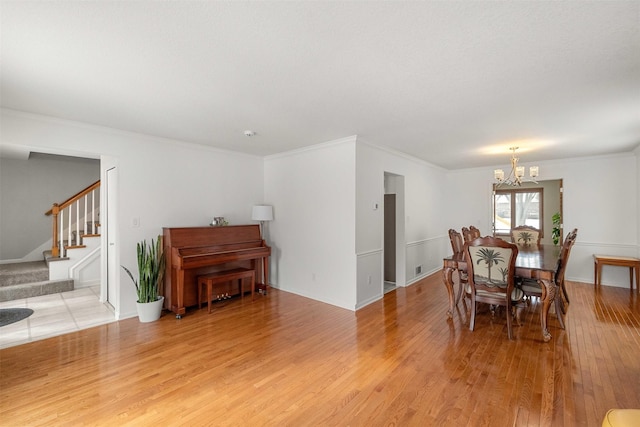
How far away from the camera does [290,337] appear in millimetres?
3102

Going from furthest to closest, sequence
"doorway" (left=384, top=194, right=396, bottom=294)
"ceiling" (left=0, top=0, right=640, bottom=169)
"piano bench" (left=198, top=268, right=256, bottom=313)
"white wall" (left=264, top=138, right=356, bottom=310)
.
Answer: "doorway" (left=384, top=194, right=396, bottom=294) < "white wall" (left=264, top=138, right=356, bottom=310) < "piano bench" (left=198, top=268, right=256, bottom=313) < "ceiling" (left=0, top=0, right=640, bottom=169)

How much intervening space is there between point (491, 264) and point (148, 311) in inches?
160

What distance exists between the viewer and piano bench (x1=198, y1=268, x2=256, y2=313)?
152 inches

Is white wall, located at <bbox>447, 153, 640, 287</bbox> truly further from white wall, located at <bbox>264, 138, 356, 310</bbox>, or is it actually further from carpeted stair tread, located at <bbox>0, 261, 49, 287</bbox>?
carpeted stair tread, located at <bbox>0, 261, 49, 287</bbox>

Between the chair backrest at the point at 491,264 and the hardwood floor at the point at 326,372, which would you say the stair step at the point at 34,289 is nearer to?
the hardwood floor at the point at 326,372

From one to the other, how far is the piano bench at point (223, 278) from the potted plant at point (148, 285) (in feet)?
1.69

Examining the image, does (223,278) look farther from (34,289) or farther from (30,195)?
(30,195)

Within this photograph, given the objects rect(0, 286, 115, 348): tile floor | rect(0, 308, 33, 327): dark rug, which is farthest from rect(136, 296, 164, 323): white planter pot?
rect(0, 308, 33, 327): dark rug

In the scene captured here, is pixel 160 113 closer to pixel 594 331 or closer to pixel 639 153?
pixel 594 331

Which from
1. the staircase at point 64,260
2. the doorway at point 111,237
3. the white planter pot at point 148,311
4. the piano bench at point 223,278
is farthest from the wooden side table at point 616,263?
the staircase at point 64,260

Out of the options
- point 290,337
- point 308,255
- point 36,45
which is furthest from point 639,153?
point 36,45

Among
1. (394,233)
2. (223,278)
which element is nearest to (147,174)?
(223,278)

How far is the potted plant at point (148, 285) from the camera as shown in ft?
11.6

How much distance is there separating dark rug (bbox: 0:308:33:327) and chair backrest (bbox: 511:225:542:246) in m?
7.65
